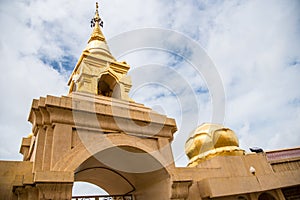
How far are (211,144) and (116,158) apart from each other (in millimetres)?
6023

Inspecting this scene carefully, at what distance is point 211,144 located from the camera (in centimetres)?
1188

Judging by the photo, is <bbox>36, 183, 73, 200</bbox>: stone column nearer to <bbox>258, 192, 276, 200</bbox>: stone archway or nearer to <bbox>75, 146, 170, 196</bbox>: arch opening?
<bbox>75, 146, 170, 196</bbox>: arch opening

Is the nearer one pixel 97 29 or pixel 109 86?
pixel 109 86

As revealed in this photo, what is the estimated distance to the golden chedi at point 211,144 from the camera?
37.6 feet

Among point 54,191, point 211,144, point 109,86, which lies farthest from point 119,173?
point 211,144

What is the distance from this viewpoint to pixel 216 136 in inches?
472

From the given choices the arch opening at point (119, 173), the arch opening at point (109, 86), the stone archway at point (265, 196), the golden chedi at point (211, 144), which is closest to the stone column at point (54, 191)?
the arch opening at point (119, 173)

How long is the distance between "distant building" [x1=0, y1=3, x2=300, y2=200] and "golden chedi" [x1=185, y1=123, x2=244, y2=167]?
0.24ft

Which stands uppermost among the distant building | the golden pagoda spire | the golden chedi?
the golden pagoda spire

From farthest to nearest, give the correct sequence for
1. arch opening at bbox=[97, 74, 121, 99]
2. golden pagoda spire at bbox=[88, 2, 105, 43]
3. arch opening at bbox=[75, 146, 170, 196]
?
golden pagoda spire at bbox=[88, 2, 105, 43]
arch opening at bbox=[97, 74, 121, 99]
arch opening at bbox=[75, 146, 170, 196]

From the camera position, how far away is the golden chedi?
37.6ft

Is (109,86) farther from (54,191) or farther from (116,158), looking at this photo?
(54,191)

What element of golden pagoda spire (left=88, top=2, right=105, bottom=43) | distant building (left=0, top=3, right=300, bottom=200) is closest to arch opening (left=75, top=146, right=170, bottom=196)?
distant building (left=0, top=3, right=300, bottom=200)

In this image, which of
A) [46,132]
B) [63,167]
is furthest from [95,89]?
[63,167]
